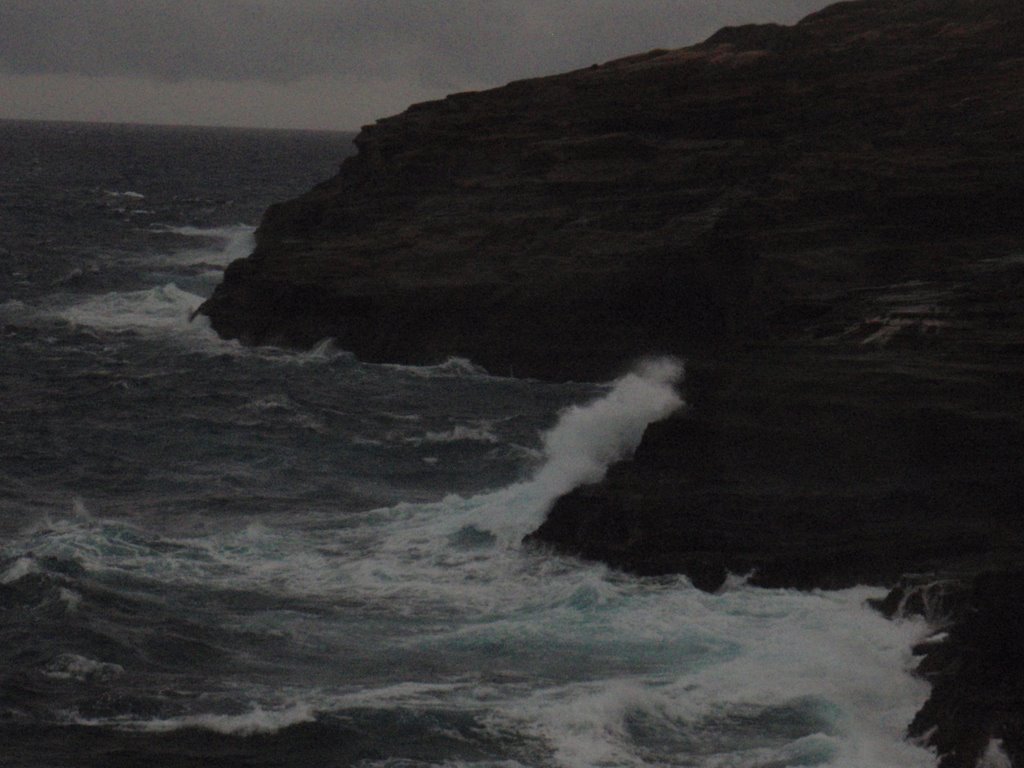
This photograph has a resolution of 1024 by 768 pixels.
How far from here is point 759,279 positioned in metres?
47.3

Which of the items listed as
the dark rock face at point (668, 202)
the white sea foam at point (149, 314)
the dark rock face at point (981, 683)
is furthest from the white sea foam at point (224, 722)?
the white sea foam at point (149, 314)

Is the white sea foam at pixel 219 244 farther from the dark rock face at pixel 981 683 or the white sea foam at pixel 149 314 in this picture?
the dark rock face at pixel 981 683

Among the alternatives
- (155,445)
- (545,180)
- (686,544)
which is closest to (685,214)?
(545,180)

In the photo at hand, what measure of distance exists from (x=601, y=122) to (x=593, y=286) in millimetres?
9847

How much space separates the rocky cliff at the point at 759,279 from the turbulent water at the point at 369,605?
1.14 metres

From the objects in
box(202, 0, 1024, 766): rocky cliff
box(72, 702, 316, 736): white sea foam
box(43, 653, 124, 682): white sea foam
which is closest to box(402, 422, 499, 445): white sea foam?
box(202, 0, 1024, 766): rocky cliff

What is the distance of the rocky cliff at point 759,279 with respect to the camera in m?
29.7

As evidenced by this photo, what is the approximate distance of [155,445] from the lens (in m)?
44.0

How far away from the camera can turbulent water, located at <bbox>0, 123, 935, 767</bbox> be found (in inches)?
943

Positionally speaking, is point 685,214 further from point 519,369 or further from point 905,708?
point 905,708

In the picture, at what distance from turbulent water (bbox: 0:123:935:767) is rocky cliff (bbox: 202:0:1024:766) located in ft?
3.73

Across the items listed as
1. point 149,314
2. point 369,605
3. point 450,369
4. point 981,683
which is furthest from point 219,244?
point 981,683

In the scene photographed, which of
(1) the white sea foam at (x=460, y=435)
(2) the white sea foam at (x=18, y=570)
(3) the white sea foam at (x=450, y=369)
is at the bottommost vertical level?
(2) the white sea foam at (x=18, y=570)

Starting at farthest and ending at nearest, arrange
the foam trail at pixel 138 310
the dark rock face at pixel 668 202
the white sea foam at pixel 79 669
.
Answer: the foam trail at pixel 138 310, the dark rock face at pixel 668 202, the white sea foam at pixel 79 669
